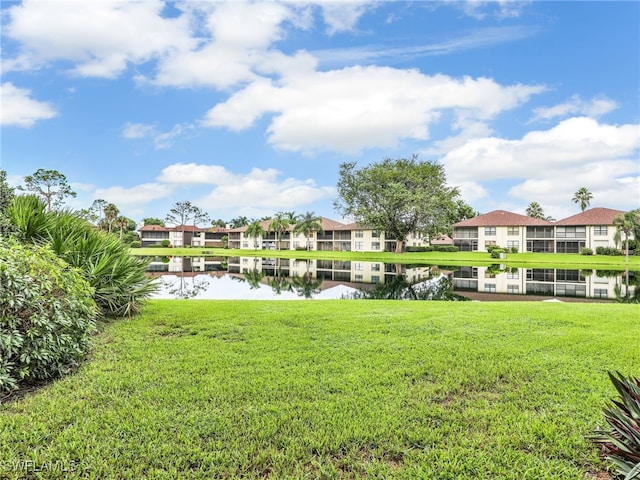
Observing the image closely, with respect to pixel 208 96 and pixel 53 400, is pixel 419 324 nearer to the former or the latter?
pixel 53 400

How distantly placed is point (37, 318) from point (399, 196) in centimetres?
4765

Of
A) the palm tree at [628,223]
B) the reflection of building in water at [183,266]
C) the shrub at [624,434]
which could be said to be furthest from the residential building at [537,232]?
the shrub at [624,434]

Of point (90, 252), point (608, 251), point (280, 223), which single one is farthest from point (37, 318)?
point (280, 223)

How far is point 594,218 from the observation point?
55969 mm

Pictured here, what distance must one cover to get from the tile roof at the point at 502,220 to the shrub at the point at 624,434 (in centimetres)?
6349

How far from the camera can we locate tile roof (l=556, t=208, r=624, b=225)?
180ft

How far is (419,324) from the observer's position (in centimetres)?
752

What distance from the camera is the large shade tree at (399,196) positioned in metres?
50.4

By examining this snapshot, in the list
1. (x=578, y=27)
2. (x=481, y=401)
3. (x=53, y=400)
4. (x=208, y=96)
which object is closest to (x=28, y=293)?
(x=53, y=400)

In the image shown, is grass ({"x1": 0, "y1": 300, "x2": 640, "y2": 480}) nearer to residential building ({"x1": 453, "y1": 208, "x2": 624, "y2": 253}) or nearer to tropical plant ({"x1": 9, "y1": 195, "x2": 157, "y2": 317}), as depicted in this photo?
tropical plant ({"x1": 9, "y1": 195, "x2": 157, "y2": 317})

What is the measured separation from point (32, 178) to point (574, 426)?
67.4m

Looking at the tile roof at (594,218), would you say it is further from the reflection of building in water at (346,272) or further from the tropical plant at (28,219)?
the tropical plant at (28,219)

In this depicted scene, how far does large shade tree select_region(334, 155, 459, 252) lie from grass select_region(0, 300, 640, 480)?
44.5 meters

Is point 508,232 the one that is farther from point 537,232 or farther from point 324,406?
point 324,406
